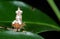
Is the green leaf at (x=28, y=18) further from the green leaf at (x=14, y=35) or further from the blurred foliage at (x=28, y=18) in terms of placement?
the green leaf at (x=14, y=35)

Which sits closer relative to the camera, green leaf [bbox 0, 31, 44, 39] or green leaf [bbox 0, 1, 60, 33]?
green leaf [bbox 0, 31, 44, 39]

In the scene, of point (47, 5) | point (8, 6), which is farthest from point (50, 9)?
point (8, 6)

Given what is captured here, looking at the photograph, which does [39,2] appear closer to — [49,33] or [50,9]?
[50,9]

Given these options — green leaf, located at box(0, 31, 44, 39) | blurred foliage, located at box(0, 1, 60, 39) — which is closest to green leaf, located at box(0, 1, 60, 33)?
blurred foliage, located at box(0, 1, 60, 39)

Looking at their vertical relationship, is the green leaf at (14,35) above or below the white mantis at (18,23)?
below

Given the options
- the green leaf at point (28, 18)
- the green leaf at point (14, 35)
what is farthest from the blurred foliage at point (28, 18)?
the green leaf at point (14, 35)

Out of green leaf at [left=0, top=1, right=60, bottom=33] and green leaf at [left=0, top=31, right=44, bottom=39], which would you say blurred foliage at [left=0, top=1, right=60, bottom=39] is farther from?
green leaf at [left=0, top=31, right=44, bottom=39]

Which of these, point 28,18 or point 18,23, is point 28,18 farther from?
point 18,23

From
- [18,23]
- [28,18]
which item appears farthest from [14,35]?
[28,18]
